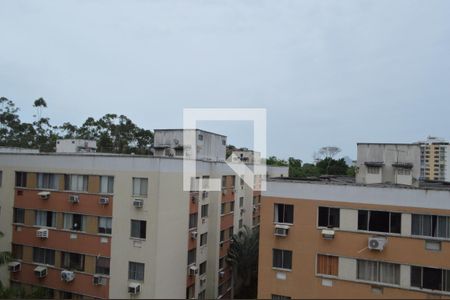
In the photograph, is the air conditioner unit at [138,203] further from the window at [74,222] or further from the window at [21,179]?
the window at [21,179]

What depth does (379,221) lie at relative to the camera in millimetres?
13062

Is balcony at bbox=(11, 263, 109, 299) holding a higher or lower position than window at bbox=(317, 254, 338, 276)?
lower

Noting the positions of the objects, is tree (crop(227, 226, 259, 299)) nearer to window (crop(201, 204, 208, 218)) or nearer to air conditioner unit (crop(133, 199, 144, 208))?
window (crop(201, 204, 208, 218))

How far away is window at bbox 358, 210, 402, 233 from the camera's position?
12.9 m

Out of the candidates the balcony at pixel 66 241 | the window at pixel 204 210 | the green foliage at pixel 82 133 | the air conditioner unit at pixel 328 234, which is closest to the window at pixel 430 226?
the air conditioner unit at pixel 328 234

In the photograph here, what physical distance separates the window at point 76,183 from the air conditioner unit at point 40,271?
3.62 meters

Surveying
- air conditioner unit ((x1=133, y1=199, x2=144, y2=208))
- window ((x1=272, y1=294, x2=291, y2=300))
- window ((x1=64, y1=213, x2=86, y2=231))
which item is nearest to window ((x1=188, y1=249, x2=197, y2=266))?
air conditioner unit ((x1=133, y1=199, x2=144, y2=208))

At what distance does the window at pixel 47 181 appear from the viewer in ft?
57.0

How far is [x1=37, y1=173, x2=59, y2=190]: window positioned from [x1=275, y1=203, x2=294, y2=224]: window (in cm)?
983

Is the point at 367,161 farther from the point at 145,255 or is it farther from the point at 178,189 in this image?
the point at 145,255

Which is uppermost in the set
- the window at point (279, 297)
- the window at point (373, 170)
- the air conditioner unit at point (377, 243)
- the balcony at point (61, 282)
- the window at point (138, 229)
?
the window at point (373, 170)

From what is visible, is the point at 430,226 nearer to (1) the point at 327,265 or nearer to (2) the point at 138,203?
(1) the point at 327,265

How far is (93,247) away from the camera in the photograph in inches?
647

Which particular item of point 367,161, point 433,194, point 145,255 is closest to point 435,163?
point 367,161
